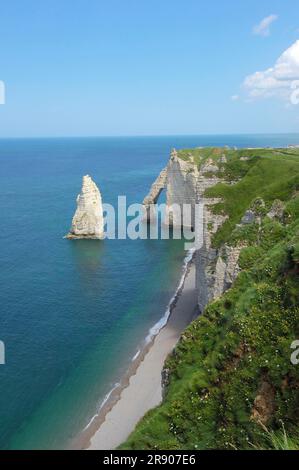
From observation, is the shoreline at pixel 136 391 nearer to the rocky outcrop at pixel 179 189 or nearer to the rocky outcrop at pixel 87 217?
the rocky outcrop at pixel 87 217

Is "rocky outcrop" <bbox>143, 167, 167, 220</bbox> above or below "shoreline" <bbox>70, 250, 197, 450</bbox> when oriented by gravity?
above

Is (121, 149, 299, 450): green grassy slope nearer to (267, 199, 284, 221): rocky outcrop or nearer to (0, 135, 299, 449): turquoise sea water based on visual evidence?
(267, 199, 284, 221): rocky outcrop

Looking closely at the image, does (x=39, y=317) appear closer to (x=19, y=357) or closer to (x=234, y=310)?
(x=19, y=357)

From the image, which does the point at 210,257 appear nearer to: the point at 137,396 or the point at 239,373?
the point at 137,396

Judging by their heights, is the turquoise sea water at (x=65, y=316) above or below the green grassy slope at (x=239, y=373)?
below

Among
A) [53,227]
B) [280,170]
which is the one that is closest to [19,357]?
[280,170]

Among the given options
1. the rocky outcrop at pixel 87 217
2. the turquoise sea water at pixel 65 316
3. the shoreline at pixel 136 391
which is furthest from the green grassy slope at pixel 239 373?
the rocky outcrop at pixel 87 217

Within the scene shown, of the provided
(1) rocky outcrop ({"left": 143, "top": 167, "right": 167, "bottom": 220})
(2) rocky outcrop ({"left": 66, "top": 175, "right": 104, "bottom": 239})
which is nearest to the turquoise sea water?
(2) rocky outcrop ({"left": 66, "top": 175, "right": 104, "bottom": 239})
